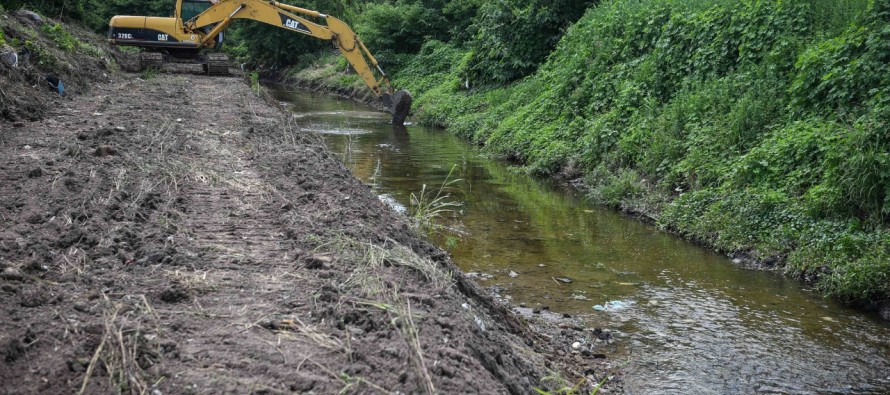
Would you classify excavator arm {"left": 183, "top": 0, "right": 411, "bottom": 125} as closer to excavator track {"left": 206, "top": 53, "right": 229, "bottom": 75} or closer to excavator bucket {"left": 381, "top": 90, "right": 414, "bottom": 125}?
excavator bucket {"left": 381, "top": 90, "right": 414, "bottom": 125}

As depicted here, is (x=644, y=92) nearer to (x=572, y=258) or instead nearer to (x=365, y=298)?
(x=572, y=258)

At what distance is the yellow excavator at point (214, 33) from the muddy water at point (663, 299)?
334 inches

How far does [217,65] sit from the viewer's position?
22.7 m

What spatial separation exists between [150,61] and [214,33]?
189 cm

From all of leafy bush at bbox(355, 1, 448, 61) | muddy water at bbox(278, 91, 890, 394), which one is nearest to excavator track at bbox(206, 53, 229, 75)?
leafy bush at bbox(355, 1, 448, 61)

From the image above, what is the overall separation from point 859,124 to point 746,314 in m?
3.13

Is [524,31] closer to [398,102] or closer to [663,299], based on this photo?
[398,102]

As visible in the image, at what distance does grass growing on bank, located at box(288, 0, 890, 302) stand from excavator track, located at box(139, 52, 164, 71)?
987 centimetres

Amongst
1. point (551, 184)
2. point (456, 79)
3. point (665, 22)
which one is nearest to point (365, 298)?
point (551, 184)

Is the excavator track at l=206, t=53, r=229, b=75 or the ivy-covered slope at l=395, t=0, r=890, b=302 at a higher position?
the ivy-covered slope at l=395, t=0, r=890, b=302

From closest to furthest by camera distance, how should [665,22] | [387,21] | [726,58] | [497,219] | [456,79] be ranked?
[497,219] → [726,58] → [665,22] → [456,79] → [387,21]

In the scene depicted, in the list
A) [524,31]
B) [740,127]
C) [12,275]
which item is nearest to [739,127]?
[740,127]

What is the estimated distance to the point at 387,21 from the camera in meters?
31.4

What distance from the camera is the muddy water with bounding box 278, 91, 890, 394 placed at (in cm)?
560
